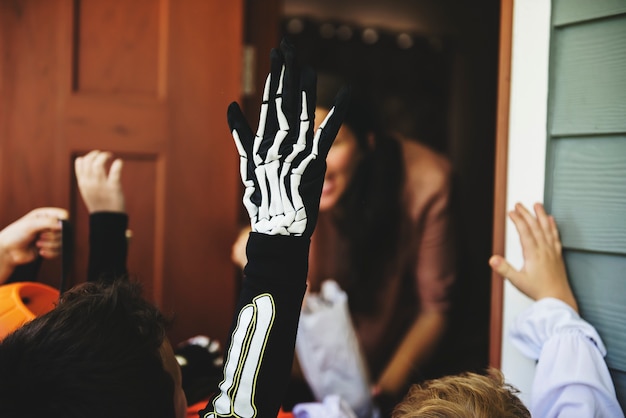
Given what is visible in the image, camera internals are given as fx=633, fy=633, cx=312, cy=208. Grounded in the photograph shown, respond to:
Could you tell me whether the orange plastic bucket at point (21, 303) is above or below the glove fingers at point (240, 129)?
below

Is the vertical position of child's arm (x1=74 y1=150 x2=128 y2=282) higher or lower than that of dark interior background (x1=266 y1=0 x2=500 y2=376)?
lower

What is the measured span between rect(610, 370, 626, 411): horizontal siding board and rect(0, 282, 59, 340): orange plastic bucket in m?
1.05

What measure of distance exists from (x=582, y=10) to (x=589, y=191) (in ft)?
1.16

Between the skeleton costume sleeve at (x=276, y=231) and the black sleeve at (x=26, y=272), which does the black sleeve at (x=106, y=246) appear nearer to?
the black sleeve at (x=26, y=272)

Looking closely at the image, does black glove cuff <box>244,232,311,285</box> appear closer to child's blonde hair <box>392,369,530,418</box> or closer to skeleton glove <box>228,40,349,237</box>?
skeleton glove <box>228,40,349,237</box>

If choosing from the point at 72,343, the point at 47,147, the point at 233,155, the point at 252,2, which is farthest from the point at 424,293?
→ the point at 72,343

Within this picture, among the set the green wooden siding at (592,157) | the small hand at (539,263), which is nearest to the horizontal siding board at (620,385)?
the green wooden siding at (592,157)

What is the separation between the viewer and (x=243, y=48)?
6.31ft

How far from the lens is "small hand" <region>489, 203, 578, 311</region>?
4.06 feet

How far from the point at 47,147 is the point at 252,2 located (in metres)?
0.76

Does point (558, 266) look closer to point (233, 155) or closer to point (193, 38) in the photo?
point (233, 155)

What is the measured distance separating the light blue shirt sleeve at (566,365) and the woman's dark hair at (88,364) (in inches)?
26.0

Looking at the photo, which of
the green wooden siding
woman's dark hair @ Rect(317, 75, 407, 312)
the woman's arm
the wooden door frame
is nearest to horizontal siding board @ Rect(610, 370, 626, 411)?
the green wooden siding

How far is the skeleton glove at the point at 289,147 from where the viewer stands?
0.90m
